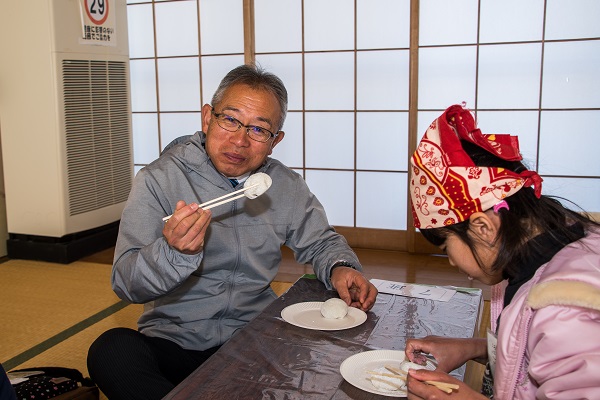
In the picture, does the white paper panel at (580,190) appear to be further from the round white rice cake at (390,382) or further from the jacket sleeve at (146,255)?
the round white rice cake at (390,382)

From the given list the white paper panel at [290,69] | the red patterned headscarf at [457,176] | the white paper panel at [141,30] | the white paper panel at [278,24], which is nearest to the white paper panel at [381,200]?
the white paper panel at [290,69]

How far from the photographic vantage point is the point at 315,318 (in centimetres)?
152

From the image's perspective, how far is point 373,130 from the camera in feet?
14.5

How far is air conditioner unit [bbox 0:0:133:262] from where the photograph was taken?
13.1 feet

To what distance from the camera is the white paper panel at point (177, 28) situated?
15.6 ft

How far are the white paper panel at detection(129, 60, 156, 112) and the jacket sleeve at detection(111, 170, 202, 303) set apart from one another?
3406 millimetres

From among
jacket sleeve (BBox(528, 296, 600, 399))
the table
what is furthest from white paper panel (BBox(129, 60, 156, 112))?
jacket sleeve (BBox(528, 296, 600, 399))

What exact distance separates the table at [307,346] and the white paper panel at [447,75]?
8.58 ft

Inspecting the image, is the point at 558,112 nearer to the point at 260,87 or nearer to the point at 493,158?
the point at 260,87

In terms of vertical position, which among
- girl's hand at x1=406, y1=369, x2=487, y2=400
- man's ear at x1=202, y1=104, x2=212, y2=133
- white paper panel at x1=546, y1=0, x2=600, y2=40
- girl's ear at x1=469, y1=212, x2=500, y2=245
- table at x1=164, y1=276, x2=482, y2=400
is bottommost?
table at x1=164, y1=276, x2=482, y2=400

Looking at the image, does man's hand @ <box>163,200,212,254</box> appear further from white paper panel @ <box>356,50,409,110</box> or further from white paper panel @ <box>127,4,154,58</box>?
white paper panel @ <box>127,4,154,58</box>

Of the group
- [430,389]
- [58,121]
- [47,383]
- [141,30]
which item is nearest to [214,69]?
[141,30]

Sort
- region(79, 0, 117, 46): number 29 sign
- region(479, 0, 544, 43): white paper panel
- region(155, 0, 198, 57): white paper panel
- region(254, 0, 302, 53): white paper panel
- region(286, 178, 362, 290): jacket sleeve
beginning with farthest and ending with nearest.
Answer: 1. region(155, 0, 198, 57): white paper panel
2. region(254, 0, 302, 53): white paper panel
3. region(79, 0, 117, 46): number 29 sign
4. region(479, 0, 544, 43): white paper panel
5. region(286, 178, 362, 290): jacket sleeve

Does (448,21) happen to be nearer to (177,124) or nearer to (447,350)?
(177,124)
